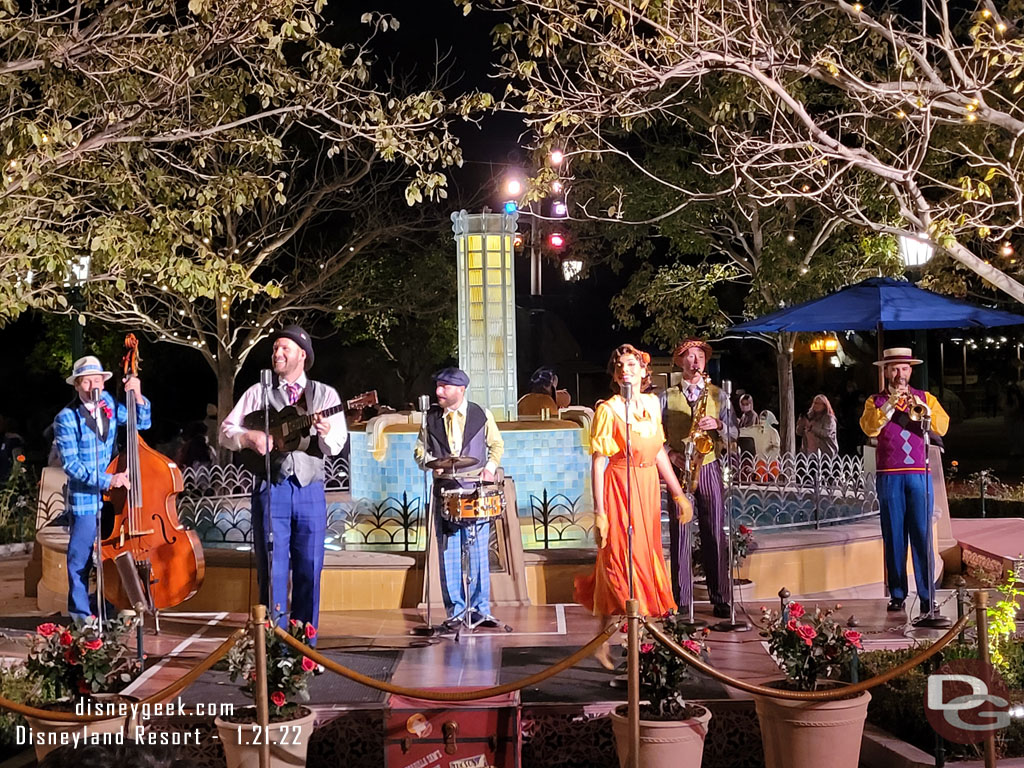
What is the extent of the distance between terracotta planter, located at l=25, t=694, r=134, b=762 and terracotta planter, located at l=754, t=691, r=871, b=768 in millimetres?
3179

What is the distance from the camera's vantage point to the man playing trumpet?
343 inches

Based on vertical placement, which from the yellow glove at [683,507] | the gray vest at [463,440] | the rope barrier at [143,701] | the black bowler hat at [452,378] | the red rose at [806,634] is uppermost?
the black bowler hat at [452,378]

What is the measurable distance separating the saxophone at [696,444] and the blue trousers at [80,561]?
4.36m

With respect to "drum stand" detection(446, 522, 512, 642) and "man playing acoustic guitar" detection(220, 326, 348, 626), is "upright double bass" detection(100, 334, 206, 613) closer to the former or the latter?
"man playing acoustic guitar" detection(220, 326, 348, 626)

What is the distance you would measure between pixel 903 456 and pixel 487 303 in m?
5.56

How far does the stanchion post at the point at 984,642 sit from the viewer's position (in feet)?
18.2

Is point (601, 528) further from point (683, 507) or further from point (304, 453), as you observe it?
point (304, 453)

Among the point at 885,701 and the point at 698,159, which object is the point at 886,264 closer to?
the point at 698,159

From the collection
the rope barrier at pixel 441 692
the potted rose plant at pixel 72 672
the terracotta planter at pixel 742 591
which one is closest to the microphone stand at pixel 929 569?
the terracotta planter at pixel 742 591

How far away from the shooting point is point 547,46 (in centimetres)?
1055

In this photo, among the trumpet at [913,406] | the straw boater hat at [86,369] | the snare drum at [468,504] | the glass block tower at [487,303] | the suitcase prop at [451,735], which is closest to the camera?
the suitcase prop at [451,735]

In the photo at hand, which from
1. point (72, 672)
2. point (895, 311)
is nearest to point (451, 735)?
point (72, 672)

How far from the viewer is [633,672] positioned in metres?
5.46

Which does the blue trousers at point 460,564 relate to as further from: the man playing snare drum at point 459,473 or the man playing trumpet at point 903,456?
the man playing trumpet at point 903,456
